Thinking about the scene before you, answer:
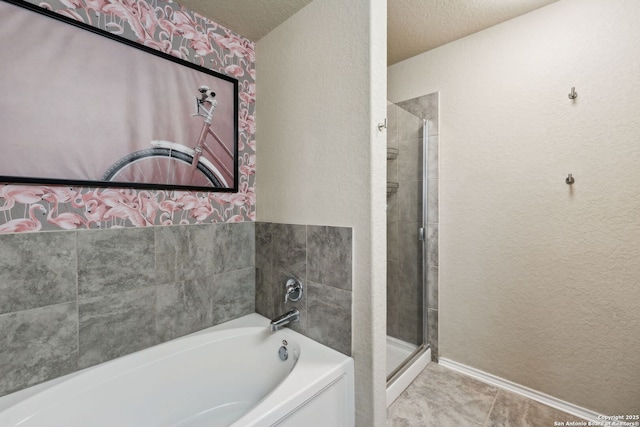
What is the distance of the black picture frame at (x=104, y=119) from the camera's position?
110cm

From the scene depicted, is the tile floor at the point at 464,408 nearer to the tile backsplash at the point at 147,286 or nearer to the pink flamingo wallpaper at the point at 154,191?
the tile backsplash at the point at 147,286

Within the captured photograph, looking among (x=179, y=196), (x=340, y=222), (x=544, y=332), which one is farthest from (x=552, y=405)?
(x=179, y=196)

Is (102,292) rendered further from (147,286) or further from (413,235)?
(413,235)

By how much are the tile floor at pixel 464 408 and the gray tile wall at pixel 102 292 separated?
1.25 m

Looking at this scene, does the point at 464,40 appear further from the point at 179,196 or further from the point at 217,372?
the point at 217,372

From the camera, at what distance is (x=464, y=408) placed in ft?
5.58

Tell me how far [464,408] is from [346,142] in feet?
5.73

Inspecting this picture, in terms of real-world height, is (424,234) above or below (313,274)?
above

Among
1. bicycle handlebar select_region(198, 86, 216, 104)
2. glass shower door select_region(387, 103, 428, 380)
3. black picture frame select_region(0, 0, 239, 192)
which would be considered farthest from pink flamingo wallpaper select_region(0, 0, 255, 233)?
glass shower door select_region(387, 103, 428, 380)

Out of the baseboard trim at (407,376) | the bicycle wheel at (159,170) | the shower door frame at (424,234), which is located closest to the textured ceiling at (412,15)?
the shower door frame at (424,234)

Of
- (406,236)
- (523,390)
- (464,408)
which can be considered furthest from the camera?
(406,236)

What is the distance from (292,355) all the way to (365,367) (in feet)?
1.26

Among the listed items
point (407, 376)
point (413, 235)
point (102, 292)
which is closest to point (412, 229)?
point (413, 235)

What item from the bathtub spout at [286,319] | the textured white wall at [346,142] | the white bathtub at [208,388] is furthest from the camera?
the bathtub spout at [286,319]
